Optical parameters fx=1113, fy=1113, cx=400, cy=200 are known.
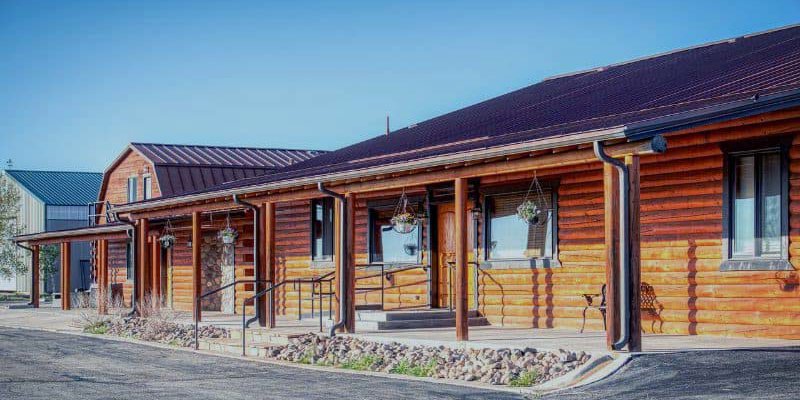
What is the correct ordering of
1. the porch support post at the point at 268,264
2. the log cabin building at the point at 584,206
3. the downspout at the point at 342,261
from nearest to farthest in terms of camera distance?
the log cabin building at the point at 584,206
the downspout at the point at 342,261
the porch support post at the point at 268,264

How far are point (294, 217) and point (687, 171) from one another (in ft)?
37.1

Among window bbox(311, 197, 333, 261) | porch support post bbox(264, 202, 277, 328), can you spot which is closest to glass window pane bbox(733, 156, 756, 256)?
porch support post bbox(264, 202, 277, 328)

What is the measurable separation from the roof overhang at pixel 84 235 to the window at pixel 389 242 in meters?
9.16

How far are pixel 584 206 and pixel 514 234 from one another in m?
1.79

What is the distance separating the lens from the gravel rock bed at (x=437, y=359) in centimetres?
1338

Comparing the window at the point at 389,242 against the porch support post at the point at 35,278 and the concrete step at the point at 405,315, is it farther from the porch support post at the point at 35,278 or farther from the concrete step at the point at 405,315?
the porch support post at the point at 35,278

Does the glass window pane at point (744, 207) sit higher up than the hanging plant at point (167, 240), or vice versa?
the glass window pane at point (744, 207)

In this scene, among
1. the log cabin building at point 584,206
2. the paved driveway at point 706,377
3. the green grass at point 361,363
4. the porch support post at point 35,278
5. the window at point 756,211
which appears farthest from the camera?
the porch support post at point 35,278

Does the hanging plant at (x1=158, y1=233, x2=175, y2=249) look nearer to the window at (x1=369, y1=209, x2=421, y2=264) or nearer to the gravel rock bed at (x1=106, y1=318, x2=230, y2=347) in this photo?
the gravel rock bed at (x1=106, y1=318, x2=230, y2=347)

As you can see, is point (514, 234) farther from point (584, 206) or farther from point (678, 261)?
point (678, 261)

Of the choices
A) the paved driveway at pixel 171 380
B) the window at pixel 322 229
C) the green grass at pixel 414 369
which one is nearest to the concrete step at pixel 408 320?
the paved driveway at pixel 171 380

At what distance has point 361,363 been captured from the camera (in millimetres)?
15789

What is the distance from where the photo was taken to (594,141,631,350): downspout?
43.4ft

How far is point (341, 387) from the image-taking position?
13469 mm
